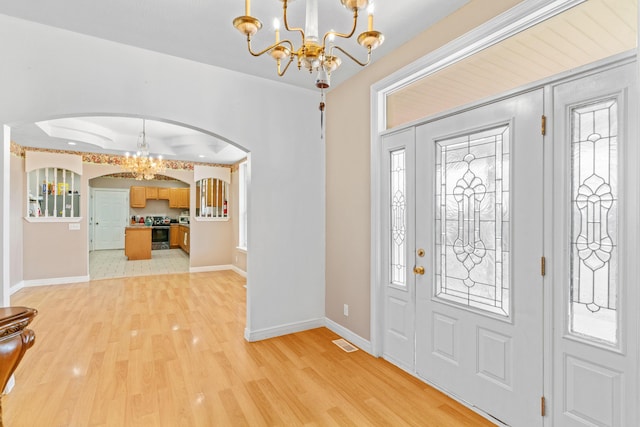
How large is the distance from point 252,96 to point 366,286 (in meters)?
2.52

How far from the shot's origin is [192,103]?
10.1ft

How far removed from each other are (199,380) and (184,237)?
845cm

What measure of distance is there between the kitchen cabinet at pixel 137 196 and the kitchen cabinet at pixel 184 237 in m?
1.77

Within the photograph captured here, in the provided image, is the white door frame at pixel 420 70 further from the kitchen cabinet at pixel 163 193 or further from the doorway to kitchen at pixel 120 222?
the kitchen cabinet at pixel 163 193

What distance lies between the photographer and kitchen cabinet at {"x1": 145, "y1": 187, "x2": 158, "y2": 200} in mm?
11055

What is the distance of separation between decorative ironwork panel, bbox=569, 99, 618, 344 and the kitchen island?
977 centimetres

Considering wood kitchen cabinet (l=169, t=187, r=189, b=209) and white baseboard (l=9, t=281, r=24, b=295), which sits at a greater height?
wood kitchen cabinet (l=169, t=187, r=189, b=209)

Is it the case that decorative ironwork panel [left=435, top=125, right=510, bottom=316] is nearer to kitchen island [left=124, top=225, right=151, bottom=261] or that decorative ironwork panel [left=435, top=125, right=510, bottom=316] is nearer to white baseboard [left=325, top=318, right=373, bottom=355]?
white baseboard [left=325, top=318, right=373, bottom=355]

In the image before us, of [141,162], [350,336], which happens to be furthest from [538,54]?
[141,162]

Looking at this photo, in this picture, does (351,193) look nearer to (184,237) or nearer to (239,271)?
(239,271)

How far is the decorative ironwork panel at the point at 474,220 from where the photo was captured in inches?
80.7

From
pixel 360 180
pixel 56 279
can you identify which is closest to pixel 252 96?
pixel 360 180

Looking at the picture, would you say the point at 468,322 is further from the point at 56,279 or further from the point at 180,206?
the point at 180,206

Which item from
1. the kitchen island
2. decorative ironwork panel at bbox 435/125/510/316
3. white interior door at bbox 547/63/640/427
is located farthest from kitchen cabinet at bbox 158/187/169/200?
white interior door at bbox 547/63/640/427
